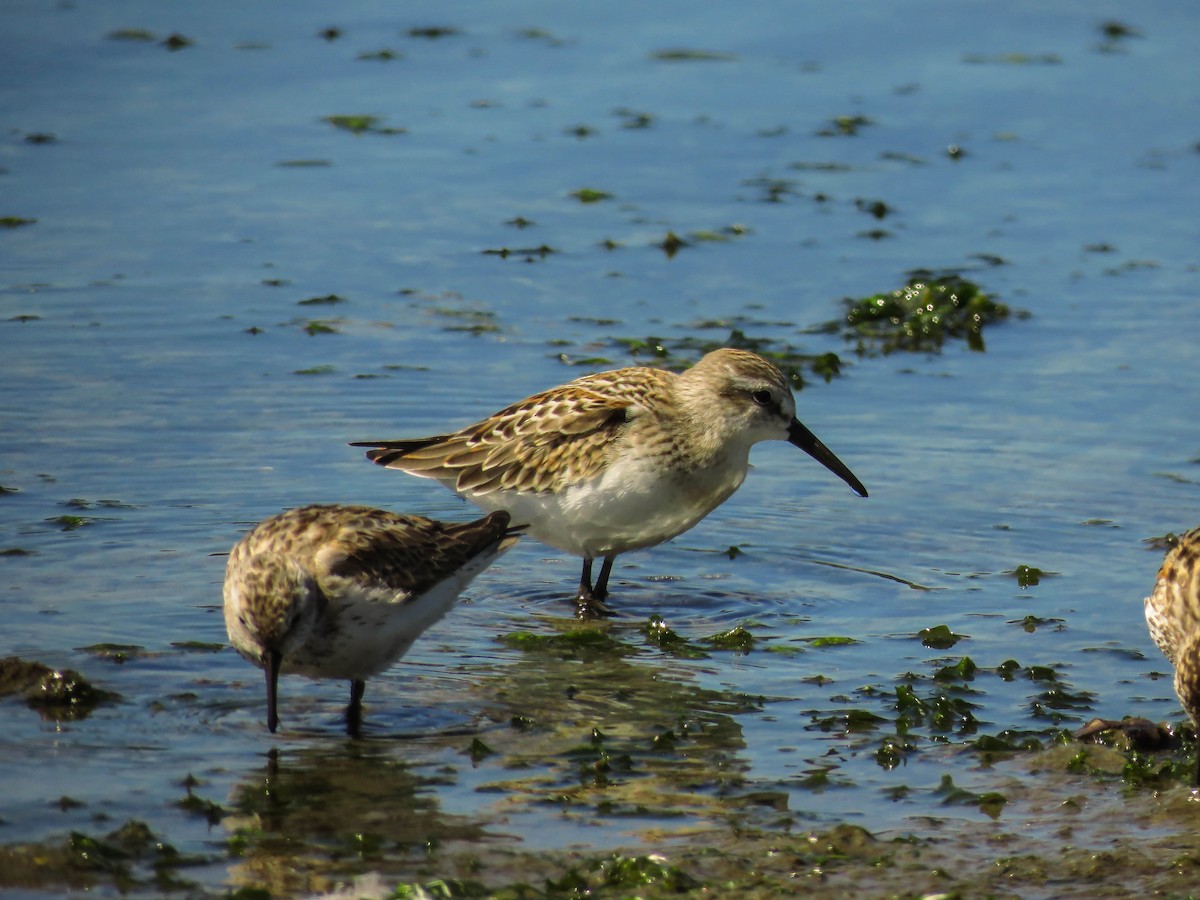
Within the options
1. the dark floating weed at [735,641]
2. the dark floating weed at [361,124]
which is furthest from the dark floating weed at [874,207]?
the dark floating weed at [735,641]

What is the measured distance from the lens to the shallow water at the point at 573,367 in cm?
775

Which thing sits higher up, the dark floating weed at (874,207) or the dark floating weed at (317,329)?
the dark floating weed at (874,207)

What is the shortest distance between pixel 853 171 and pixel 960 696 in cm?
933

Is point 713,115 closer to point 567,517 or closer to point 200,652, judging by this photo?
point 567,517

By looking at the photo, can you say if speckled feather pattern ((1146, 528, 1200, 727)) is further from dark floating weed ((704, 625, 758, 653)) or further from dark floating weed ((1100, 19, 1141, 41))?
dark floating weed ((1100, 19, 1141, 41))

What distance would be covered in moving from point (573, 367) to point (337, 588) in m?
5.40

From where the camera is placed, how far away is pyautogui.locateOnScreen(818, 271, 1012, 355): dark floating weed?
46.0 feet

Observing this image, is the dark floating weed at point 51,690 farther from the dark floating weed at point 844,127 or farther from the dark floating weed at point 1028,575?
the dark floating weed at point 844,127

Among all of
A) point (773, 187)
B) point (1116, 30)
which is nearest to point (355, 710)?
point (773, 187)

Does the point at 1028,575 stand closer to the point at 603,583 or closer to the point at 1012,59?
the point at 603,583

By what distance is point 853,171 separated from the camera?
17.1m

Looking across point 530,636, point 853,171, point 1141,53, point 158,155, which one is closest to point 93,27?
point 158,155

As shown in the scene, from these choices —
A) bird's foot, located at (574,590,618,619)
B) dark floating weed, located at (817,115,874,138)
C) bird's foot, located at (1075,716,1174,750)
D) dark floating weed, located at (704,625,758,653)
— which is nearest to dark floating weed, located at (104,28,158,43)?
dark floating weed, located at (817,115,874,138)

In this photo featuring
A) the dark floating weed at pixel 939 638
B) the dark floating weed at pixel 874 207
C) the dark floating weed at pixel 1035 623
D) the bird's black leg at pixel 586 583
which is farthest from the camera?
the dark floating weed at pixel 874 207
